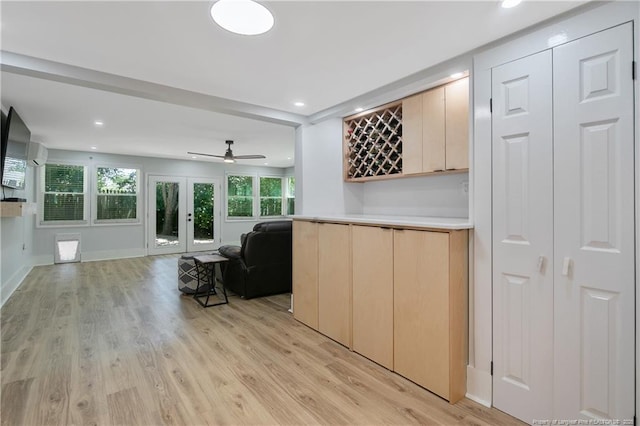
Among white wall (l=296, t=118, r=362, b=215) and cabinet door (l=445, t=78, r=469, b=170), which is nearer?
cabinet door (l=445, t=78, r=469, b=170)

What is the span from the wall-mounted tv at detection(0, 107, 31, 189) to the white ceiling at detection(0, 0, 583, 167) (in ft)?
1.03

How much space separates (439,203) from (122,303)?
401 centimetres

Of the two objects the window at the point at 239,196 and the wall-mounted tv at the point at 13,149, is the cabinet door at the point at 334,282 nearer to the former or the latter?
the wall-mounted tv at the point at 13,149

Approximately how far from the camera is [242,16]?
181 cm

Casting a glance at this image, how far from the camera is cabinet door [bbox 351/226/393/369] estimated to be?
2406 mm

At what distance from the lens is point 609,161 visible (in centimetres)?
154

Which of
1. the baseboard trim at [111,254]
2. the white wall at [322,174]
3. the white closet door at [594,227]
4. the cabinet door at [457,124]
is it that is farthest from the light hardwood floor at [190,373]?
the baseboard trim at [111,254]

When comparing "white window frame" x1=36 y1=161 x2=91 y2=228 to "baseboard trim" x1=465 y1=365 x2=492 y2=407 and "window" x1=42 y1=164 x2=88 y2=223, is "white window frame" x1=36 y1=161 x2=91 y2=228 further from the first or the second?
"baseboard trim" x1=465 y1=365 x2=492 y2=407

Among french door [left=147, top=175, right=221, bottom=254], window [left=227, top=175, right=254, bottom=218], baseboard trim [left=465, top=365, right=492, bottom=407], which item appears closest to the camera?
baseboard trim [left=465, top=365, right=492, bottom=407]

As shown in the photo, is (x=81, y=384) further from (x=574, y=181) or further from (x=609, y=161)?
(x=609, y=161)

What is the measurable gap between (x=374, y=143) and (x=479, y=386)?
2.25m

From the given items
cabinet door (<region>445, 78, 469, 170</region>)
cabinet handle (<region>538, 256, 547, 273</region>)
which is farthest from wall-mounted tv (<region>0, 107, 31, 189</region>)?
cabinet handle (<region>538, 256, 547, 273</region>)

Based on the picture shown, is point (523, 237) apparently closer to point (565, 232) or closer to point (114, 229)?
point (565, 232)

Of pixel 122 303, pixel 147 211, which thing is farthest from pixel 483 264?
pixel 147 211
